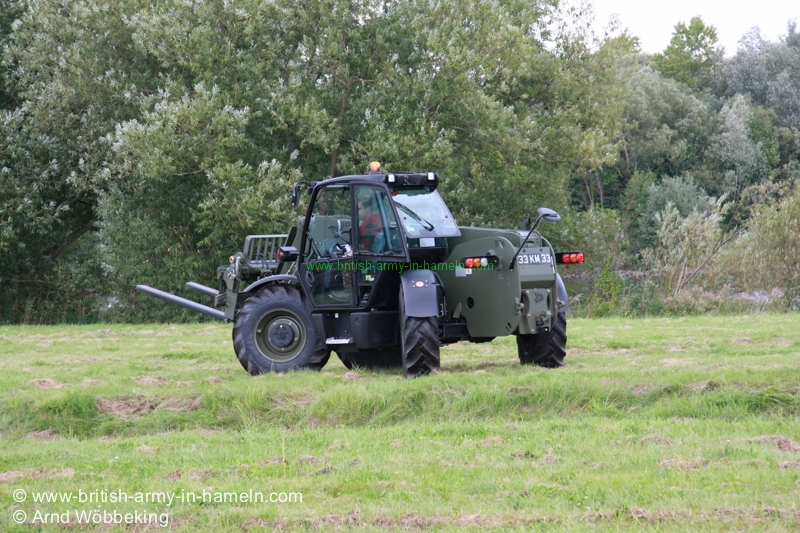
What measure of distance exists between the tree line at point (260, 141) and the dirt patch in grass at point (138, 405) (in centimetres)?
1222

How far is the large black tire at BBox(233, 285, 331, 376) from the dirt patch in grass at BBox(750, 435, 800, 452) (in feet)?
18.2

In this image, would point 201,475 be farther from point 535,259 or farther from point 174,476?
point 535,259

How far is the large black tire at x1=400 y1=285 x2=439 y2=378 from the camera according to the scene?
418 inches

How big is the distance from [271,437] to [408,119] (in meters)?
16.4

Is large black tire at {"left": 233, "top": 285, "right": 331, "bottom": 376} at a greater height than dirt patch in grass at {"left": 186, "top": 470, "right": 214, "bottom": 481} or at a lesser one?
greater

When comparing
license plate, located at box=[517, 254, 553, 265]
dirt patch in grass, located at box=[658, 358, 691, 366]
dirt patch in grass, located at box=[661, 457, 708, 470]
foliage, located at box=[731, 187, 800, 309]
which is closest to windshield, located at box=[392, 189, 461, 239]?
license plate, located at box=[517, 254, 553, 265]

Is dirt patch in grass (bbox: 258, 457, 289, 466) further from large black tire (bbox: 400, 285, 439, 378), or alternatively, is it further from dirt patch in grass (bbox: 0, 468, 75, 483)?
large black tire (bbox: 400, 285, 439, 378)

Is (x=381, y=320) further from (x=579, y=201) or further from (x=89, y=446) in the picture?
(x=579, y=201)

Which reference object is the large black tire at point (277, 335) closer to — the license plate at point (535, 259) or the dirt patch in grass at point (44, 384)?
the dirt patch in grass at point (44, 384)

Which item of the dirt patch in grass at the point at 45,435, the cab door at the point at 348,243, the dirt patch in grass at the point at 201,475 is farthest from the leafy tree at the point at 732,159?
the dirt patch in grass at the point at 201,475

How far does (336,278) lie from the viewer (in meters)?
11.6

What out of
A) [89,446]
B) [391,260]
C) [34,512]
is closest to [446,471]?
[34,512]

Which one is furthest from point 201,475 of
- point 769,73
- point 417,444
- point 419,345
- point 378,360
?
point 769,73

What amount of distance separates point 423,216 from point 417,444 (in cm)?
416
